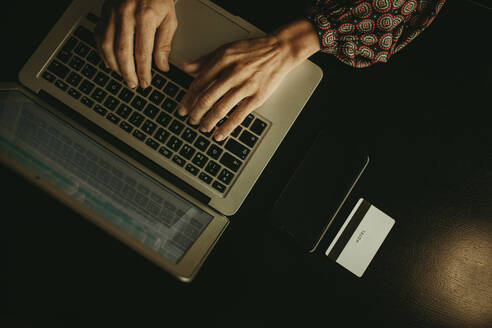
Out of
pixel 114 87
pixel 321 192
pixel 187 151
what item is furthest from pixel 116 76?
pixel 321 192

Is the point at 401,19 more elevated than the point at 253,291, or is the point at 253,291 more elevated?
the point at 401,19

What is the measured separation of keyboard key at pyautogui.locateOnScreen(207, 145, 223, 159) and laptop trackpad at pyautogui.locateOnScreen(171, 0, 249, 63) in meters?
0.21

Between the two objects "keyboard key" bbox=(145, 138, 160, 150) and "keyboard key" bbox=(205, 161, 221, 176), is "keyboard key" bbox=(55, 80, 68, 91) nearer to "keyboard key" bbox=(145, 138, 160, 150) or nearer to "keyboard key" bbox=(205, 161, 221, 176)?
"keyboard key" bbox=(145, 138, 160, 150)

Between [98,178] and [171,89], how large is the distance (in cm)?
24

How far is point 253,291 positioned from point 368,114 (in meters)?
0.46

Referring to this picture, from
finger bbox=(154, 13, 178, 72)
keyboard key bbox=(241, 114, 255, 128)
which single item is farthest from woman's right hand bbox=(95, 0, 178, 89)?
keyboard key bbox=(241, 114, 255, 128)

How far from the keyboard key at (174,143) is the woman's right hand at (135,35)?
13cm

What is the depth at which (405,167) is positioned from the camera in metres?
0.72

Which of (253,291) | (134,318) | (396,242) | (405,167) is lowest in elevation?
(134,318)

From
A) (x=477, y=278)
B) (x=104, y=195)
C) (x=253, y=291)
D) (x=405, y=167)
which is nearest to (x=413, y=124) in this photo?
(x=405, y=167)

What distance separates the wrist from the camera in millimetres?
720

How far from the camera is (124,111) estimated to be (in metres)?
0.71

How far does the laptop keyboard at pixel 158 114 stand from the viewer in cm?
70

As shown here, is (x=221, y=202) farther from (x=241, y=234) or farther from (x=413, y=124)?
(x=413, y=124)
